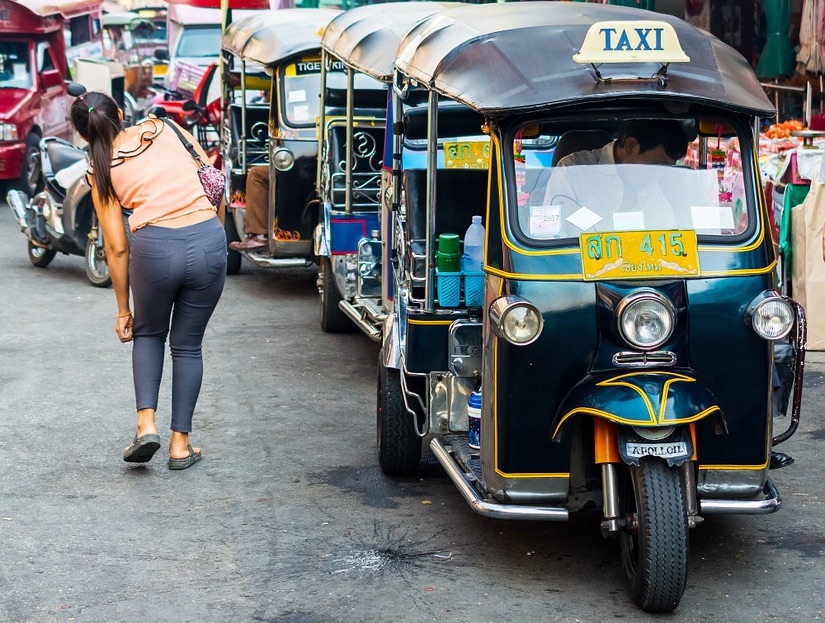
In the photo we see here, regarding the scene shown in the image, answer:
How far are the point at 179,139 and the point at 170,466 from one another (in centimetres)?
154

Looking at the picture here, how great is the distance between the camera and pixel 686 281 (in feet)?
15.0

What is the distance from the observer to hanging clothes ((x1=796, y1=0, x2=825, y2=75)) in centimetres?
1191

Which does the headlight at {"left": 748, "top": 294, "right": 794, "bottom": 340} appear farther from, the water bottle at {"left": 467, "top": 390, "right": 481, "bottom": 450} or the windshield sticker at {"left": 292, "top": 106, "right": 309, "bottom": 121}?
the windshield sticker at {"left": 292, "top": 106, "right": 309, "bottom": 121}

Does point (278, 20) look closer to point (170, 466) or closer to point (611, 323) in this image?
point (170, 466)

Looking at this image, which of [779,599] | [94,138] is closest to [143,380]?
[94,138]

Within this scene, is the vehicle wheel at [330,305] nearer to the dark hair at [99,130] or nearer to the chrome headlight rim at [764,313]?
the dark hair at [99,130]

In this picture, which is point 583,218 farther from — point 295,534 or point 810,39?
point 810,39

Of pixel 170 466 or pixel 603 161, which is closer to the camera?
pixel 603 161

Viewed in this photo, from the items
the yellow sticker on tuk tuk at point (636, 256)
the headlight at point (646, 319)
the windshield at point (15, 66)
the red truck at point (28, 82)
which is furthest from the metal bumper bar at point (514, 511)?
A: the windshield at point (15, 66)

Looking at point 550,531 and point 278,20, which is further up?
point 278,20

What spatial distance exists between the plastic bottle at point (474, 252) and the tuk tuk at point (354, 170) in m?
1.87

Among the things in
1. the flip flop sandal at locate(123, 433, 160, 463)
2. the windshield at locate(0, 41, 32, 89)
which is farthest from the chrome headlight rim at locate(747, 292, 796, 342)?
the windshield at locate(0, 41, 32, 89)

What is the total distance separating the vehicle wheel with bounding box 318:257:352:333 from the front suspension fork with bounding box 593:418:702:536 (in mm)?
4565

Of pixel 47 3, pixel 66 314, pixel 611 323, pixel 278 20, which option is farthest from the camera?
pixel 47 3
